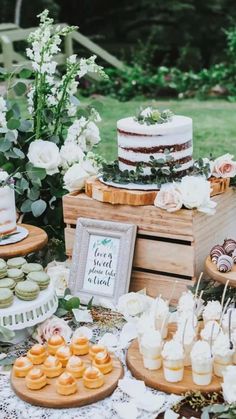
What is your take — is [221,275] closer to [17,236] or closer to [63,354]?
[63,354]

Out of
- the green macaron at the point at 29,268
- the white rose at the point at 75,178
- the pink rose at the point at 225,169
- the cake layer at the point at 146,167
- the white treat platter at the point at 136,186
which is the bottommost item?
the green macaron at the point at 29,268

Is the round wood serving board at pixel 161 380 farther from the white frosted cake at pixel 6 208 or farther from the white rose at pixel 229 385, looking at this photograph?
the white frosted cake at pixel 6 208

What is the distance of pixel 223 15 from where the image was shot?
10.6 m

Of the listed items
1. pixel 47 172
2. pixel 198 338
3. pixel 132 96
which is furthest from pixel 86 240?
pixel 132 96

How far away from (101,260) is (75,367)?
0.63 m

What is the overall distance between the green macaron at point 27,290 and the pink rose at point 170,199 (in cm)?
53

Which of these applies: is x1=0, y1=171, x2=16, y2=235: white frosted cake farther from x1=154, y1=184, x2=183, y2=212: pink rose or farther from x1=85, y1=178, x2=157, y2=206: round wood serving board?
x1=154, y1=184, x2=183, y2=212: pink rose

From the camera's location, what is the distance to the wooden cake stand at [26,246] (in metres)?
2.66

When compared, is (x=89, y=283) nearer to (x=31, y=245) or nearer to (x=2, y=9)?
(x=31, y=245)

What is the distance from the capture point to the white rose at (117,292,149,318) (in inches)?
103

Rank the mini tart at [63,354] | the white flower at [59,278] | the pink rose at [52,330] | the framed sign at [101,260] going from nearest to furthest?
the mini tart at [63,354] < the pink rose at [52,330] < the framed sign at [101,260] < the white flower at [59,278]

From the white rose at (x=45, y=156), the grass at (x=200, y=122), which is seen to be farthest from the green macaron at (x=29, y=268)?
the grass at (x=200, y=122)

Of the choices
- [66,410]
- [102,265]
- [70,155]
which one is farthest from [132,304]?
[70,155]

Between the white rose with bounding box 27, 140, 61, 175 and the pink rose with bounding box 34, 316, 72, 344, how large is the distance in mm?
717
